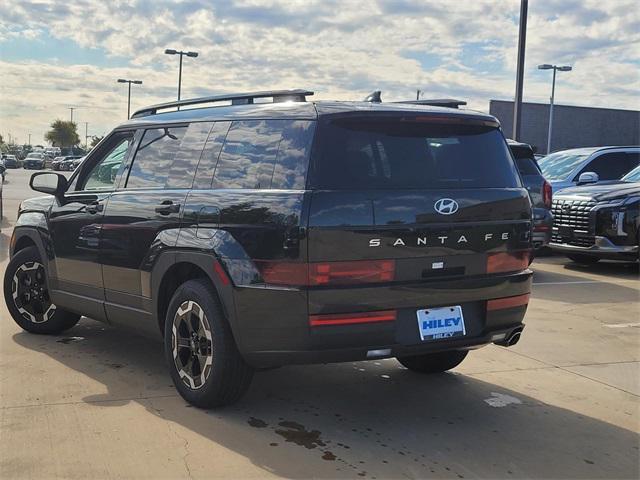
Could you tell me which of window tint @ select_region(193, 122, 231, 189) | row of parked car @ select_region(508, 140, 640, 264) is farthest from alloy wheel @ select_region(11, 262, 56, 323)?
row of parked car @ select_region(508, 140, 640, 264)

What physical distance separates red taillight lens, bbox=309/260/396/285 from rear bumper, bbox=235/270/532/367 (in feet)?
0.16

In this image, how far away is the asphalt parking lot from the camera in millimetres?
3572

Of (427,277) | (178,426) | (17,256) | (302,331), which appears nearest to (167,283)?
(178,426)

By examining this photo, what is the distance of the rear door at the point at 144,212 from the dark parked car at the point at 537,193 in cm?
608

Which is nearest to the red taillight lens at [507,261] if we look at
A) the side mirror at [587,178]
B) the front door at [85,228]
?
the front door at [85,228]

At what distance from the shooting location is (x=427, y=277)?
3.97 m

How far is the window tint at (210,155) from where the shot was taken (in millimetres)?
4398

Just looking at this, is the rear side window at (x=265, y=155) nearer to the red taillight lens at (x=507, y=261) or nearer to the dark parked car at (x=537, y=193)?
the red taillight lens at (x=507, y=261)

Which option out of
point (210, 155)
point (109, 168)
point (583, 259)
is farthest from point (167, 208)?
point (583, 259)

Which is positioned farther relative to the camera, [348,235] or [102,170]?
[102,170]

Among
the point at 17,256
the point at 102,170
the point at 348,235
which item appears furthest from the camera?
the point at 17,256

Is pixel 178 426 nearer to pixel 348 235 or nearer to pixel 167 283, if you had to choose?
pixel 167 283

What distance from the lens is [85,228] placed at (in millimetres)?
5348

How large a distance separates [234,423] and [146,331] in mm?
1088
